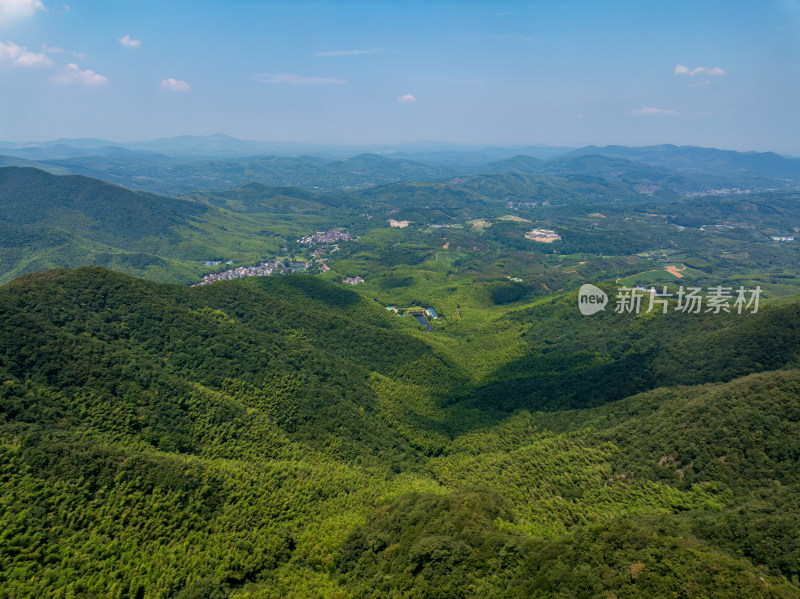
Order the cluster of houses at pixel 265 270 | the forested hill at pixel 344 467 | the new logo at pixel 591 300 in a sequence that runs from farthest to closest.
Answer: the cluster of houses at pixel 265 270 < the new logo at pixel 591 300 < the forested hill at pixel 344 467

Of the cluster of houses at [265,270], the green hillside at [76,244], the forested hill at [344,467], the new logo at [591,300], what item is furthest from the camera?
the cluster of houses at [265,270]

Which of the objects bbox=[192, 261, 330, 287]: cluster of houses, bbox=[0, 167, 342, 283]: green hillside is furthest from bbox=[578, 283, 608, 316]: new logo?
bbox=[0, 167, 342, 283]: green hillside

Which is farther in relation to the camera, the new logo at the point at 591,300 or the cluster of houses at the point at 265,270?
the cluster of houses at the point at 265,270

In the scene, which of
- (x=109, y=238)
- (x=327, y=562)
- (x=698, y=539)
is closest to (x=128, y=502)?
(x=327, y=562)

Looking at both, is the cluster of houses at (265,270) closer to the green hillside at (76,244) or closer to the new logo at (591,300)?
the green hillside at (76,244)

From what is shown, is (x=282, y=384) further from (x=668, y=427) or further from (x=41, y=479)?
(x=668, y=427)

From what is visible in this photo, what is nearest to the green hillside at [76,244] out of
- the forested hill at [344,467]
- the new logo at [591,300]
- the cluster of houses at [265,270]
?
the cluster of houses at [265,270]

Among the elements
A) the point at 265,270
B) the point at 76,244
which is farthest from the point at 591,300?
the point at 76,244

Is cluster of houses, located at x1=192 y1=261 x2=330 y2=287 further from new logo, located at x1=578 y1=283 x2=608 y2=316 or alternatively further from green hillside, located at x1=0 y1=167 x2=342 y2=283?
new logo, located at x1=578 y1=283 x2=608 y2=316

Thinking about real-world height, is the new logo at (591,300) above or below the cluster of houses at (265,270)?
above
